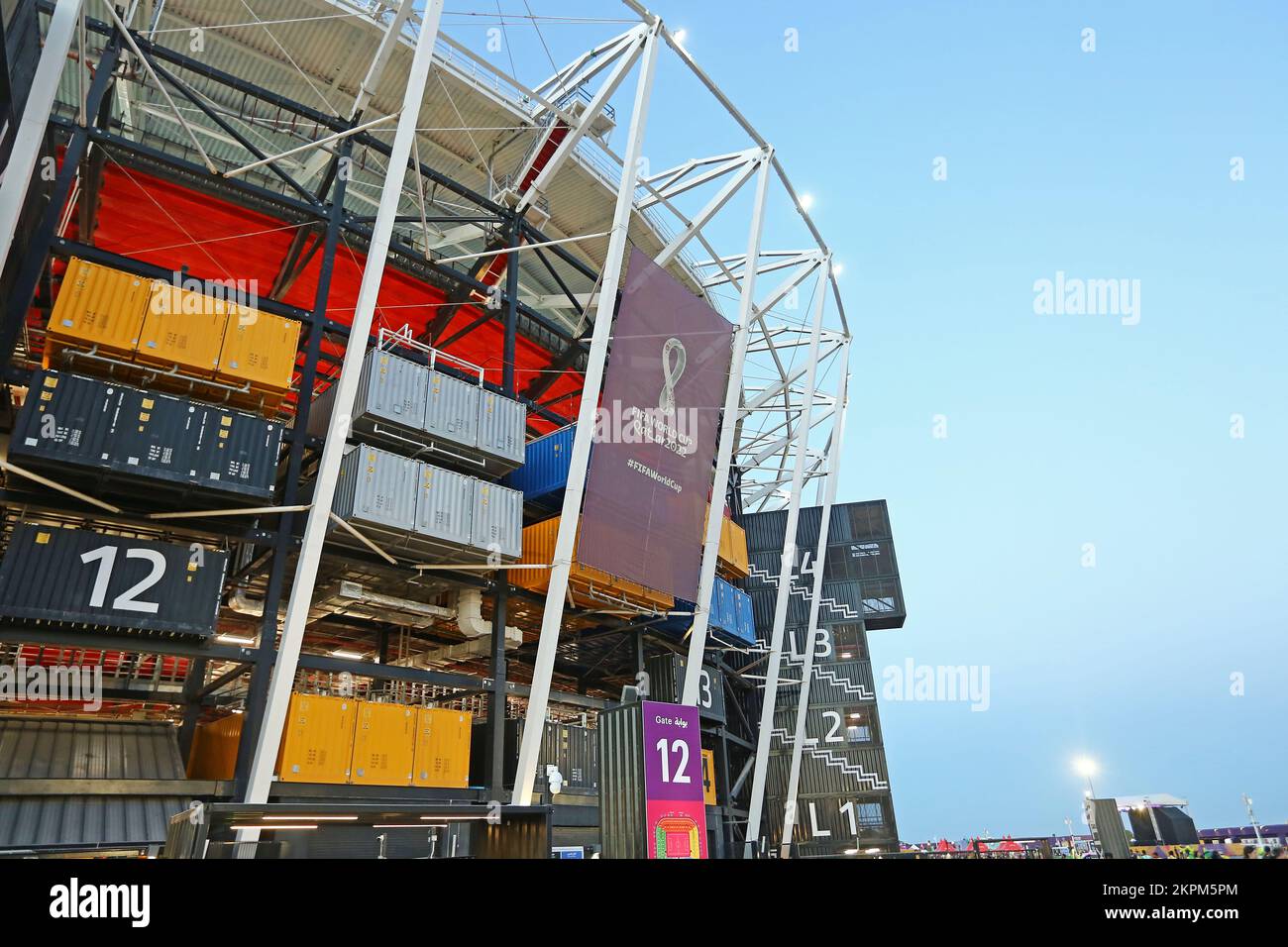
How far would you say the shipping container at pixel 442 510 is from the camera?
21828 mm

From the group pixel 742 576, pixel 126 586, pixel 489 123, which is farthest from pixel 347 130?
pixel 742 576

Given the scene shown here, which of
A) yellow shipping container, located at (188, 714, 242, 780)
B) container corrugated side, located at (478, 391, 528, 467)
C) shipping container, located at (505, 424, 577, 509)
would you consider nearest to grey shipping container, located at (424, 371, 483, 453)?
container corrugated side, located at (478, 391, 528, 467)

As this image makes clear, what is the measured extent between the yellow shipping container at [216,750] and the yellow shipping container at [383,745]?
2.97 m

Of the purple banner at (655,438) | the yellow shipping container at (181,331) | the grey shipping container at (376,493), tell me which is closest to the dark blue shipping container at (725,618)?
the purple banner at (655,438)

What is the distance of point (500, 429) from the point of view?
24875 mm

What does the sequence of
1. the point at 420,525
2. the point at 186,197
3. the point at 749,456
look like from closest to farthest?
the point at 420,525
the point at 186,197
the point at 749,456

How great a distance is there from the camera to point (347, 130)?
23.8 metres

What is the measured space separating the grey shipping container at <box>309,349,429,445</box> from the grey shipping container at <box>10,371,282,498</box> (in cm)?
256

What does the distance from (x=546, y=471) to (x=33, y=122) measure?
18584mm

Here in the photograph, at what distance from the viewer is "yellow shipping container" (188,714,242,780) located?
65.6ft

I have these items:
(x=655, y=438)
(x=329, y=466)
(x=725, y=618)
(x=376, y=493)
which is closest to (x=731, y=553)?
(x=725, y=618)

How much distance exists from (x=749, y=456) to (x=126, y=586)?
46.5 m
